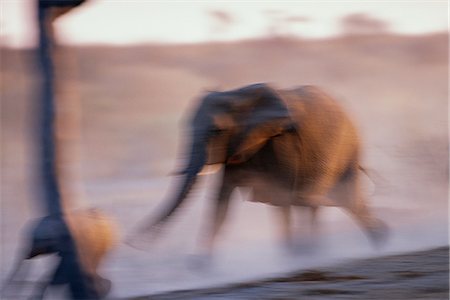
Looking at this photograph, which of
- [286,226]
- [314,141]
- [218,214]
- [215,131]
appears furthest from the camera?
[314,141]

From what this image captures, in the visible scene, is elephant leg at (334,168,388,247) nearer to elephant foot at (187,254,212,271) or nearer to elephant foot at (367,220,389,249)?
elephant foot at (367,220,389,249)

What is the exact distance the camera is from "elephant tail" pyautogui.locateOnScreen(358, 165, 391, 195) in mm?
8523

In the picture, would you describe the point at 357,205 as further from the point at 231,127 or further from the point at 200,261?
the point at 200,261

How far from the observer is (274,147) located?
7.75 meters

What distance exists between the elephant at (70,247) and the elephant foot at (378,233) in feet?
7.46

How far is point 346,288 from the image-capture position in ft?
20.5

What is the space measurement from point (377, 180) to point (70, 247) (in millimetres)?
3029

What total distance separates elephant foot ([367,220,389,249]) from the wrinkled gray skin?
298 mm

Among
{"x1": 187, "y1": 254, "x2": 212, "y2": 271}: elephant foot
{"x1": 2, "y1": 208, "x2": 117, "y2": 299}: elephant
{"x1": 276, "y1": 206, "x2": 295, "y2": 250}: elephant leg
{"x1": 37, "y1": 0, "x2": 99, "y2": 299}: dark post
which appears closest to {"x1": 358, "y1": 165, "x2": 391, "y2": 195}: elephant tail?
{"x1": 276, "y1": 206, "x2": 295, "y2": 250}: elephant leg

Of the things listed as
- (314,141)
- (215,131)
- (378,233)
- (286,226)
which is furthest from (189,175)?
(378,233)

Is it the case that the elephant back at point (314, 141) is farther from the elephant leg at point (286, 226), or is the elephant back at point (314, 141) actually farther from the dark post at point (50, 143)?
the dark post at point (50, 143)

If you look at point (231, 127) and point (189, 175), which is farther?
point (231, 127)

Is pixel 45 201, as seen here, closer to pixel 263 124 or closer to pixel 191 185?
pixel 191 185

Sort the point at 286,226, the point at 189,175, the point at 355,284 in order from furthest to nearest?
the point at 286,226
the point at 189,175
the point at 355,284
